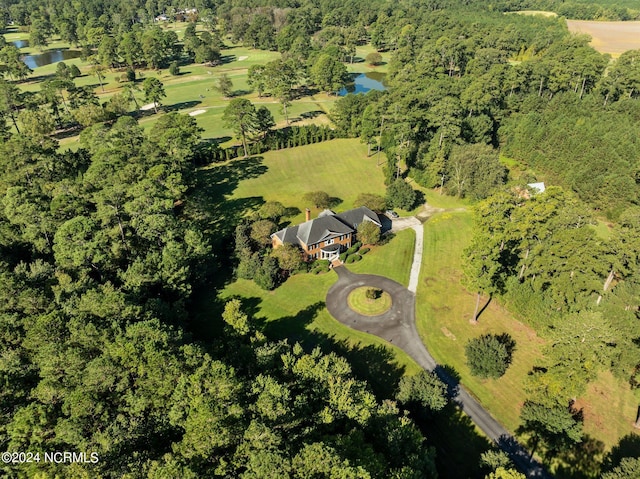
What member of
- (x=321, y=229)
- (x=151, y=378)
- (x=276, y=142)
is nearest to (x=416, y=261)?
(x=321, y=229)

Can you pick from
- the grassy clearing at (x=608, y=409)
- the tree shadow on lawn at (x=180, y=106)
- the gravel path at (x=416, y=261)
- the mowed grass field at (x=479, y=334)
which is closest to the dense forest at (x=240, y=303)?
the grassy clearing at (x=608, y=409)

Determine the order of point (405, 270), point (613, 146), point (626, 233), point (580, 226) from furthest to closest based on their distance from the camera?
point (613, 146) → point (405, 270) → point (580, 226) → point (626, 233)

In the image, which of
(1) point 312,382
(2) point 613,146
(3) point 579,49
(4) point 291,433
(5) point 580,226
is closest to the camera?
(4) point 291,433

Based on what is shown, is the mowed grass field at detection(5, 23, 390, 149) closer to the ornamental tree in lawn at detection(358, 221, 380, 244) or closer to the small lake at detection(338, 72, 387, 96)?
the small lake at detection(338, 72, 387, 96)

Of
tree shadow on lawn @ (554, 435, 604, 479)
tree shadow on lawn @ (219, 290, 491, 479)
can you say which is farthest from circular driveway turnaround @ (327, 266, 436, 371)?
tree shadow on lawn @ (554, 435, 604, 479)

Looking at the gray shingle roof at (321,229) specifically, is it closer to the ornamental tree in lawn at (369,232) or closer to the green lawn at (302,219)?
the ornamental tree in lawn at (369,232)

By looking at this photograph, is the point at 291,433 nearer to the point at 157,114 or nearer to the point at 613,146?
the point at 613,146

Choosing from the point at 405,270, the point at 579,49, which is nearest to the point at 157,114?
the point at 405,270
